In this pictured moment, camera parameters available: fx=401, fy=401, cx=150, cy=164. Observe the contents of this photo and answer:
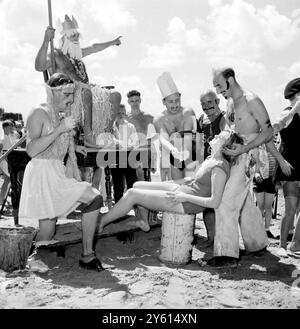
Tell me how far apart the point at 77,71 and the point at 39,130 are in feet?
6.92

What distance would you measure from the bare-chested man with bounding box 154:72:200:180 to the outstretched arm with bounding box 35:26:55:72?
151 centimetres

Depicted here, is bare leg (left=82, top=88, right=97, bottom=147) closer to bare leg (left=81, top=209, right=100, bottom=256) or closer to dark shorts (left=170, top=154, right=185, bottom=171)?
dark shorts (left=170, top=154, right=185, bottom=171)

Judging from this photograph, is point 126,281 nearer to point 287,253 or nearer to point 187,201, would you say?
point 187,201

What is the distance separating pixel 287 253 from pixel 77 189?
255cm

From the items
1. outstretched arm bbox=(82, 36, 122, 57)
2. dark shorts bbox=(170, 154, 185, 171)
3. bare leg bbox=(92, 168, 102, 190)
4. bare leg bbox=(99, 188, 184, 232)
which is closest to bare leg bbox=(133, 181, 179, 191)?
bare leg bbox=(99, 188, 184, 232)

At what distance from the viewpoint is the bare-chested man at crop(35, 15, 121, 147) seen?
5333 millimetres

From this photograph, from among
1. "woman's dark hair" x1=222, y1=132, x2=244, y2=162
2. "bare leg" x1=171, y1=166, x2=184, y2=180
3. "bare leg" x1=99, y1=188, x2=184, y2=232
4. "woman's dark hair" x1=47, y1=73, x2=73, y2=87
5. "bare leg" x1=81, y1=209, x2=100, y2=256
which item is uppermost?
"woman's dark hair" x1=47, y1=73, x2=73, y2=87

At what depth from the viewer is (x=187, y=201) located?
13.7 feet

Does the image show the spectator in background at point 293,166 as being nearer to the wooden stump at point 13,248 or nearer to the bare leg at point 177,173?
the bare leg at point 177,173

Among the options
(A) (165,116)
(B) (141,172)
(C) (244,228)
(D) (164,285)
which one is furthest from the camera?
(B) (141,172)

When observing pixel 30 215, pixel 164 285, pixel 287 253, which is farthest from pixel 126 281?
pixel 287 253

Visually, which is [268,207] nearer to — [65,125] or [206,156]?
[206,156]
